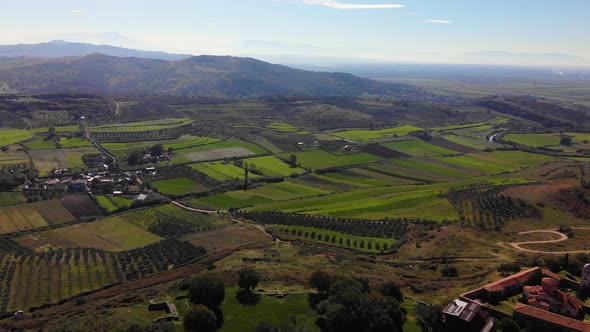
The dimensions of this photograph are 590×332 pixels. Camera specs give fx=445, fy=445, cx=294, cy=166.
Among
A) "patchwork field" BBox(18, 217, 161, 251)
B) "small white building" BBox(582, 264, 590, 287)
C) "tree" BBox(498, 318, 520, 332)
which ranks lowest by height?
"patchwork field" BBox(18, 217, 161, 251)

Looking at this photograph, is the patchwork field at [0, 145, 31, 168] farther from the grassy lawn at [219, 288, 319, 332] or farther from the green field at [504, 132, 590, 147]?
the green field at [504, 132, 590, 147]

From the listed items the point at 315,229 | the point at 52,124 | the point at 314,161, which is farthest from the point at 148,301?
the point at 52,124

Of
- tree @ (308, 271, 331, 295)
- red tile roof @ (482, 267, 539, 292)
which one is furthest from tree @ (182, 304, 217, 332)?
red tile roof @ (482, 267, 539, 292)

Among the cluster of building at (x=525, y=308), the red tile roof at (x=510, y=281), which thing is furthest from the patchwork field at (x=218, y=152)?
the cluster of building at (x=525, y=308)

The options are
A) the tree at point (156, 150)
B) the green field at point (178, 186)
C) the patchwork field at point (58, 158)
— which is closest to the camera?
the green field at point (178, 186)

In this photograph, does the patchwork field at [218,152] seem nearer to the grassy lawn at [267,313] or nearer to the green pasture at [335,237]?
the green pasture at [335,237]

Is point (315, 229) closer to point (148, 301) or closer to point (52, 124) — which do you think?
point (148, 301)
